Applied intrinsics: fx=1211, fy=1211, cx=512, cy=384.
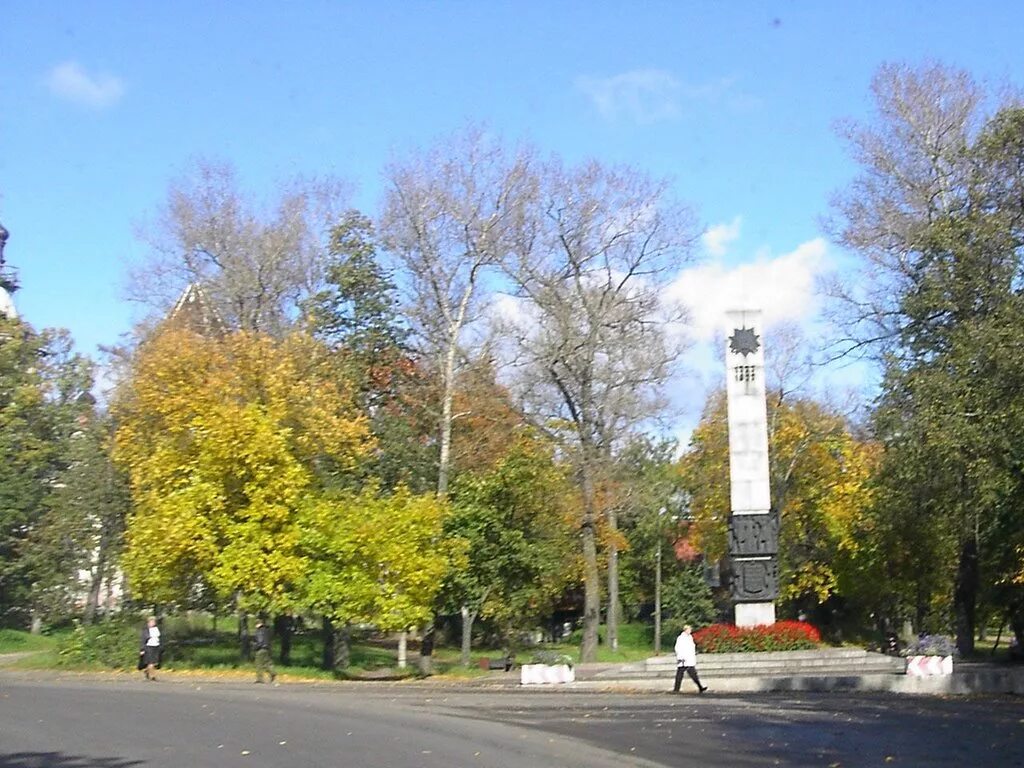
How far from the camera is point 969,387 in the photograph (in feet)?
75.5

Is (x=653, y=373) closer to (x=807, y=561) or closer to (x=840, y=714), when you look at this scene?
(x=807, y=561)

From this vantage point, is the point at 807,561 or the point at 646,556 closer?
the point at 807,561

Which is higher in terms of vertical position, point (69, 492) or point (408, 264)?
point (408, 264)

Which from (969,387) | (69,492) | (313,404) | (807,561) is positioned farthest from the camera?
(807,561)

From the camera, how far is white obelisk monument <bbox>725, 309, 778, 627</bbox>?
3316cm

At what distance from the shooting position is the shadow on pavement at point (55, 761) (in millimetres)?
12383

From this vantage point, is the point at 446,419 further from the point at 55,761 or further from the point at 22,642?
the point at 55,761

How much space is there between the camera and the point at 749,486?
33750 mm

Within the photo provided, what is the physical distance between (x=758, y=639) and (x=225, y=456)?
14.8 m

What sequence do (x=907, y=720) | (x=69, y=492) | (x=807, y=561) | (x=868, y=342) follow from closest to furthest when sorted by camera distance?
(x=907, y=720)
(x=868, y=342)
(x=69, y=492)
(x=807, y=561)

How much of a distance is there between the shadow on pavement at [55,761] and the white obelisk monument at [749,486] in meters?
22.7

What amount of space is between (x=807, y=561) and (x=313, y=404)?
87.4 ft

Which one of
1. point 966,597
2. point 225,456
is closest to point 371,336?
point 225,456

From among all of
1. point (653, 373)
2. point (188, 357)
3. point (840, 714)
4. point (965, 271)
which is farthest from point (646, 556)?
point (840, 714)
